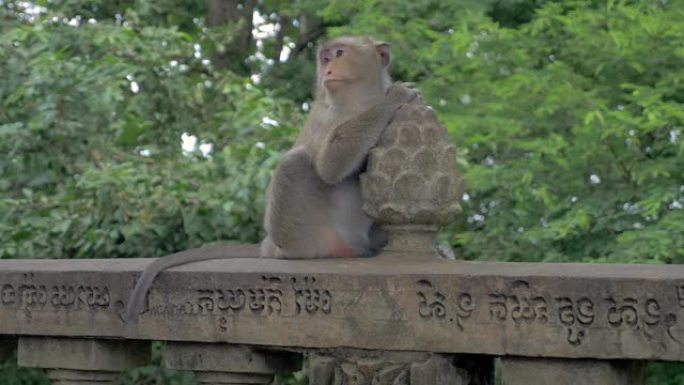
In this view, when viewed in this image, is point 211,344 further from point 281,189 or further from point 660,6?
point 660,6

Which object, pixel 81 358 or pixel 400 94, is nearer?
pixel 400 94

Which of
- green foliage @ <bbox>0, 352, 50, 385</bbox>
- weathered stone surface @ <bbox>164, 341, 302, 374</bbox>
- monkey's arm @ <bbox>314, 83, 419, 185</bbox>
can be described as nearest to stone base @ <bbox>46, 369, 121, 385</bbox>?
weathered stone surface @ <bbox>164, 341, 302, 374</bbox>

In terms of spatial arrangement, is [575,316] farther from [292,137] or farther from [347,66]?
[292,137]

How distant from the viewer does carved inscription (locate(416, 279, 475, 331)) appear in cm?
421

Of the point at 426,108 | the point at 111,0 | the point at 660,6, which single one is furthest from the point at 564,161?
the point at 111,0

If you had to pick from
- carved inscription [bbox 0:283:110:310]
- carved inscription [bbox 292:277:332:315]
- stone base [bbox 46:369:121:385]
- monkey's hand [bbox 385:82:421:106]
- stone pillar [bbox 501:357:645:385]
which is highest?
monkey's hand [bbox 385:82:421:106]

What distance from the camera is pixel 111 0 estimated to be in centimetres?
1328

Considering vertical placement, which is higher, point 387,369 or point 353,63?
point 353,63

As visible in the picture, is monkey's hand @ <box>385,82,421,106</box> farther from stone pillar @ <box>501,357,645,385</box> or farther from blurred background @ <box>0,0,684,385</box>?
blurred background @ <box>0,0,684,385</box>

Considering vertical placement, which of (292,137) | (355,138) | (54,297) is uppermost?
(292,137)

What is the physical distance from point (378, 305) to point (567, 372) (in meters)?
0.62

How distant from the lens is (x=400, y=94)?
4.74 m

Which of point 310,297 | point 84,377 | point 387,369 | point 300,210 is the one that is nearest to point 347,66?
point 300,210

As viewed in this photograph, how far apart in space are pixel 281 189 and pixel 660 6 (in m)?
4.69
